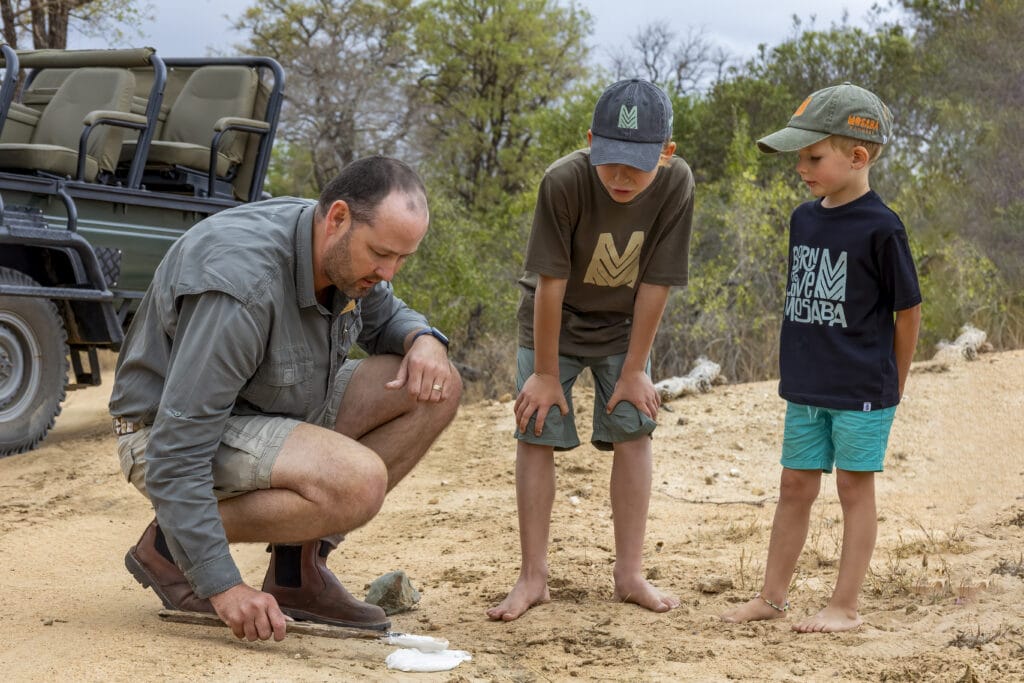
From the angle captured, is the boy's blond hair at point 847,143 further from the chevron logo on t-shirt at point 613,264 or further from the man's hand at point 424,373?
the man's hand at point 424,373

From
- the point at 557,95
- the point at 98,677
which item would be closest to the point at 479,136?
the point at 557,95

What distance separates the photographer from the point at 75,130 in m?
7.73

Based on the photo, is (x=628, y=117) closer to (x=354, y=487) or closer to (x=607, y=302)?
(x=607, y=302)

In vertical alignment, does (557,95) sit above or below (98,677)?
above

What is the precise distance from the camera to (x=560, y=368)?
3885 mm

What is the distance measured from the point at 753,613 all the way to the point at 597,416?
31.1 inches

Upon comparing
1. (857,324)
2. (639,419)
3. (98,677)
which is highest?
(857,324)

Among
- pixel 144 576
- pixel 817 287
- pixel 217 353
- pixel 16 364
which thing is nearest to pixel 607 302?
pixel 817 287

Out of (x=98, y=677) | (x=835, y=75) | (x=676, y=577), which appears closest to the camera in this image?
(x=98, y=677)

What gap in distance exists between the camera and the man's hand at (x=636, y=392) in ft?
12.3

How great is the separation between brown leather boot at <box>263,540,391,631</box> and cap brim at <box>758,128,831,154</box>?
1.80 meters

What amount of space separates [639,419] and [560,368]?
31 centimetres

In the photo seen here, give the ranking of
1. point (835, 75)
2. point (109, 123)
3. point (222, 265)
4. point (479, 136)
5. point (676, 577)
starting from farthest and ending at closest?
1. point (479, 136)
2. point (835, 75)
3. point (109, 123)
4. point (676, 577)
5. point (222, 265)

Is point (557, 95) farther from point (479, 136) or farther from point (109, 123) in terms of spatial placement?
point (109, 123)
